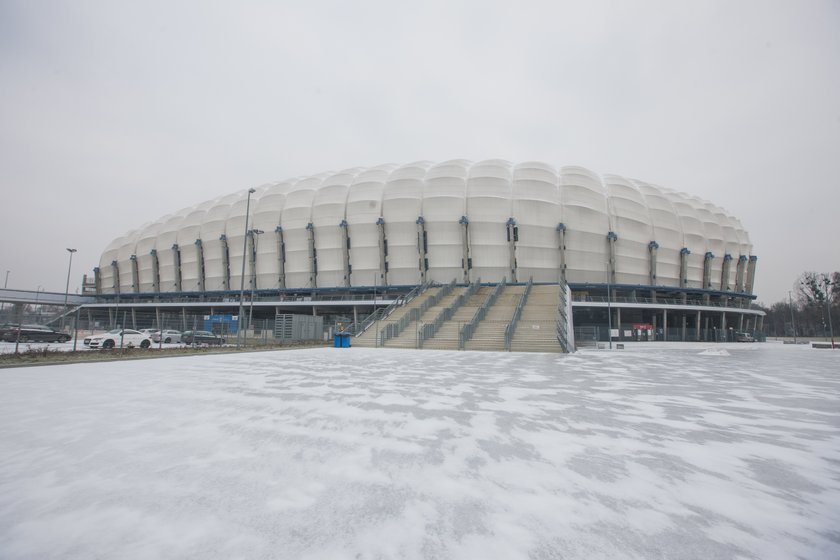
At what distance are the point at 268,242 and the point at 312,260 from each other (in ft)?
25.9

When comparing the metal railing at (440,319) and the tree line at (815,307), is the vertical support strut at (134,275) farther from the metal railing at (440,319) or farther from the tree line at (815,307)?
the tree line at (815,307)

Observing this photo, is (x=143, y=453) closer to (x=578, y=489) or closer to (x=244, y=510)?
(x=244, y=510)

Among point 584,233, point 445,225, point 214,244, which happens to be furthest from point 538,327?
point 214,244

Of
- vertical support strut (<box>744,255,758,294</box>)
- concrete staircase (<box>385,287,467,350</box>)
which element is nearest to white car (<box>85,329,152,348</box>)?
concrete staircase (<box>385,287,467,350</box>)

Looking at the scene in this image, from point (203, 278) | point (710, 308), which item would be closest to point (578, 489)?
point (710, 308)

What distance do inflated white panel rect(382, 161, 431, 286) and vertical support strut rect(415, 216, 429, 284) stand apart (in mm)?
590

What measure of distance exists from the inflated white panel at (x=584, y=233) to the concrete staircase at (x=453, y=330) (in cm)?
1764

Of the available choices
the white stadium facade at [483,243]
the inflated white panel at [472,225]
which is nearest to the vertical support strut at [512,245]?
the white stadium facade at [483,243]

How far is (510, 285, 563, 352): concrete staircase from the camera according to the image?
24491 mm

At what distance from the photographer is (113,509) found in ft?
10.4

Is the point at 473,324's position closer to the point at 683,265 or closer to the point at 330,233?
the point at 330,233

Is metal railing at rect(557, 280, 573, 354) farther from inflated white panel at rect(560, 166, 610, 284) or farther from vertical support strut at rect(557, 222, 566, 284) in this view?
inflated white panel at rect(560, 166, 610, 284)

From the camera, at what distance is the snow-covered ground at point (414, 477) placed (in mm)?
2725

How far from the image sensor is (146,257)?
64500mm
